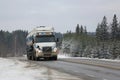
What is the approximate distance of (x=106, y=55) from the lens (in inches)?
3093

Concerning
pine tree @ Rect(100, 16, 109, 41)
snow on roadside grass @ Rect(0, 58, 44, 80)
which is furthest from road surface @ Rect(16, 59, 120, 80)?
pine tree @ Rect(100, 16, 109, 41)

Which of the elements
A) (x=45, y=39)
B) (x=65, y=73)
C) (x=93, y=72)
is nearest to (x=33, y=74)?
(x=65, y=73)

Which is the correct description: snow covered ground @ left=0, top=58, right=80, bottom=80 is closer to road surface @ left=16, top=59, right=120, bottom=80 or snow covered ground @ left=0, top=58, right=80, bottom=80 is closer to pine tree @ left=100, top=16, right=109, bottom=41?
road surface @ left=16, top=59, right=120, bottom=80

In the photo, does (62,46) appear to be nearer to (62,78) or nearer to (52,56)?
(52,56)

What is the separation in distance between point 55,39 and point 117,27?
97323mm

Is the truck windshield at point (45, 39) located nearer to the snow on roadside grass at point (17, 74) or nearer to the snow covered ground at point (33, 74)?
the snow on roadside grass at point (17, 74)

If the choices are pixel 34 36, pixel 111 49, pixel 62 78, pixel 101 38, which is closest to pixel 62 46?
pixel 101 38

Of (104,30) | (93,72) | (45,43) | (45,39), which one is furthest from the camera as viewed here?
(104,30)

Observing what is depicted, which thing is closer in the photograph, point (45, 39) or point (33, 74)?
point (33, 74)

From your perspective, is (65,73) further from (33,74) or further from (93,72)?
(33,74)

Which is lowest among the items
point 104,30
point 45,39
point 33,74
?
point 33,74

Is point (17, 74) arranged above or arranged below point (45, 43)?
below

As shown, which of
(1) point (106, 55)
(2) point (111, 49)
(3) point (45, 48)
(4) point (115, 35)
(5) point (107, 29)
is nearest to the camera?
(3) point (45, 48)

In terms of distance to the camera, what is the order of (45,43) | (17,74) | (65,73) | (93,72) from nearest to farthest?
(17,74), (65,73), (93,72), (45,43)
